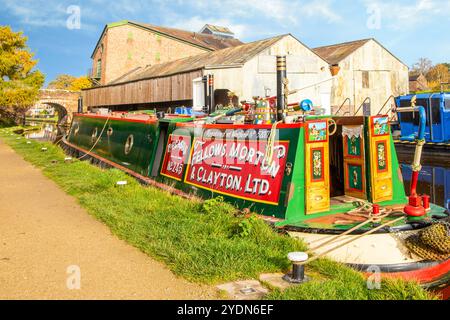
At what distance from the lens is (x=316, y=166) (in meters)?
5.85

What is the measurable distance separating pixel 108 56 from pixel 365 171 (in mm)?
34181

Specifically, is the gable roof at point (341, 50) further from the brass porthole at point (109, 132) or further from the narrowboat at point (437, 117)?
the brass porthole at point (109, 132)

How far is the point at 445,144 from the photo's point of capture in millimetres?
18250

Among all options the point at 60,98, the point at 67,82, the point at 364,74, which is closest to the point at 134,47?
the point at 60,98

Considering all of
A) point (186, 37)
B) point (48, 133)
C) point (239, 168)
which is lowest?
point (239, 168)

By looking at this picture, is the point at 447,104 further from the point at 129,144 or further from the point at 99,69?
the point at 99,69

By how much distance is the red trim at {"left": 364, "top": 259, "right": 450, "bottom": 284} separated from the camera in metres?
4.82

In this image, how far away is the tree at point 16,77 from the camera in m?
35.6

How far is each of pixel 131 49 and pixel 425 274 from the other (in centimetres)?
3643

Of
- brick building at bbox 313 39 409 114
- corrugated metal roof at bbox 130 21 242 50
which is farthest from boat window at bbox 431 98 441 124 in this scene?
corrugated metal roof at bbox 130 21 242 50

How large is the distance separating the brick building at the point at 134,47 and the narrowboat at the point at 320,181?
31.1 metres

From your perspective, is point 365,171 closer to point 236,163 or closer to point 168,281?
point 236,163

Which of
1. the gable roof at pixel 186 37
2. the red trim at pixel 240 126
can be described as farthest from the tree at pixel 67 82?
the red trim at pixel 240 126

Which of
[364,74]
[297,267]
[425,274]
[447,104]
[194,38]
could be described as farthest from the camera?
[194,38]
